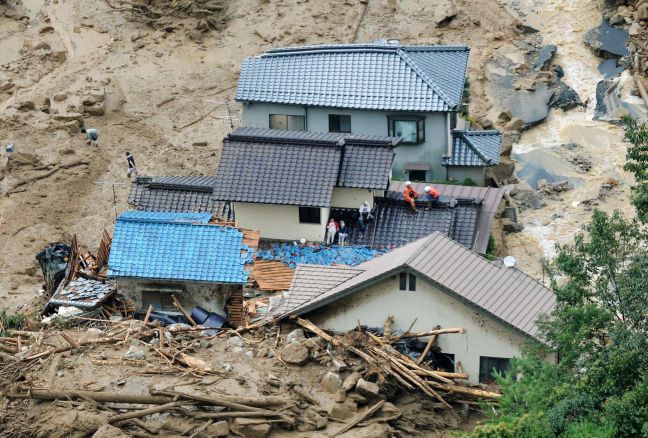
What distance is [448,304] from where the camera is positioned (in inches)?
1390

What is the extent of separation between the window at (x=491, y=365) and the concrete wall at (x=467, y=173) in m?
16.5

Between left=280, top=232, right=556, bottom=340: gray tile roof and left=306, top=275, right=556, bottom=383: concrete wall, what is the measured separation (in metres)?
0.34

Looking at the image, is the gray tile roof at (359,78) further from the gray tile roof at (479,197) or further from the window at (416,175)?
the gray tile roof at (479,197)

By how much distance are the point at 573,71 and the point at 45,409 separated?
37.2 meters

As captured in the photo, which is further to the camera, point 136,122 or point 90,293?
point 136,122

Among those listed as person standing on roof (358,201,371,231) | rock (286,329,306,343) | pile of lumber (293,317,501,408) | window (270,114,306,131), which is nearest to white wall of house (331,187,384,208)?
person standing on roof (358,201,371,231)

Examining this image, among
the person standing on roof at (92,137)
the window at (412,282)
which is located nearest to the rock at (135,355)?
the window at (412,282)

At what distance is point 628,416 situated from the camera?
1113 inches

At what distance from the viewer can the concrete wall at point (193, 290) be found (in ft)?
132

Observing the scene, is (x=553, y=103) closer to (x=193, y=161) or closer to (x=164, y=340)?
(x=193, y=161)

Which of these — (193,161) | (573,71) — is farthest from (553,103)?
(193,161)

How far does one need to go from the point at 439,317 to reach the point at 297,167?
1113cm

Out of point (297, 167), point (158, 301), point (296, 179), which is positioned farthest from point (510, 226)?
point (158, 301)

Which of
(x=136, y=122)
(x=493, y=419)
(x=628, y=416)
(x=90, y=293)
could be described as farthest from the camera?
(x=136, y=122)
